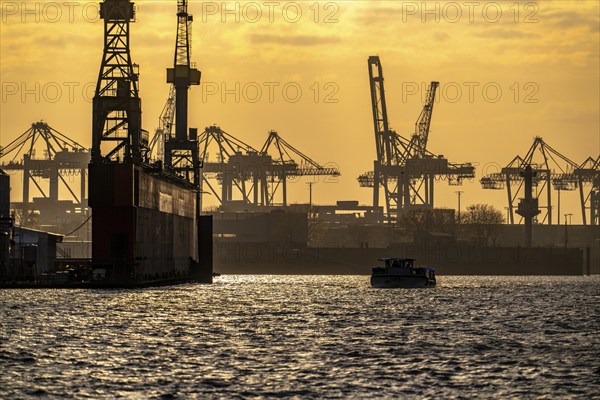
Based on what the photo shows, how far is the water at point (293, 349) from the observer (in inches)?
2084

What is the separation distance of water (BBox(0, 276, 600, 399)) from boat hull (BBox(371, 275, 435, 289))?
33.1 meters

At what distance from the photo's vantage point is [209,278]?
554 ft

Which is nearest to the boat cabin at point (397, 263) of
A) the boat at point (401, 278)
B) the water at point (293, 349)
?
the boat at point (401, 278)

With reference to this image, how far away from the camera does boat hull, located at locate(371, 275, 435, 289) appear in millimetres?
144875

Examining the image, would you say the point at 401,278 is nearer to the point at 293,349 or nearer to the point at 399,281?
the point at 399,281

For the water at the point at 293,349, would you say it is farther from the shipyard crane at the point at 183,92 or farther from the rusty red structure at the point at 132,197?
the shipyard crane at the point at 183,92

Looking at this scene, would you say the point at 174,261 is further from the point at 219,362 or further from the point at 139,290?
the point at 219,362

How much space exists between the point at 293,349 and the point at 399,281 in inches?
3115

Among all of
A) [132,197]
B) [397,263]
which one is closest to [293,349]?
[132,197]

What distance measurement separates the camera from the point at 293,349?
67.1 metres

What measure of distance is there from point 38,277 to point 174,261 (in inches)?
987

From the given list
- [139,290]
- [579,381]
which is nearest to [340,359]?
[579,381]

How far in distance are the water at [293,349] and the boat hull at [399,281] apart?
33062mm

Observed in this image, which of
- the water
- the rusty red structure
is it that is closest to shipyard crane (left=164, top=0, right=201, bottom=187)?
the rusty red structure
